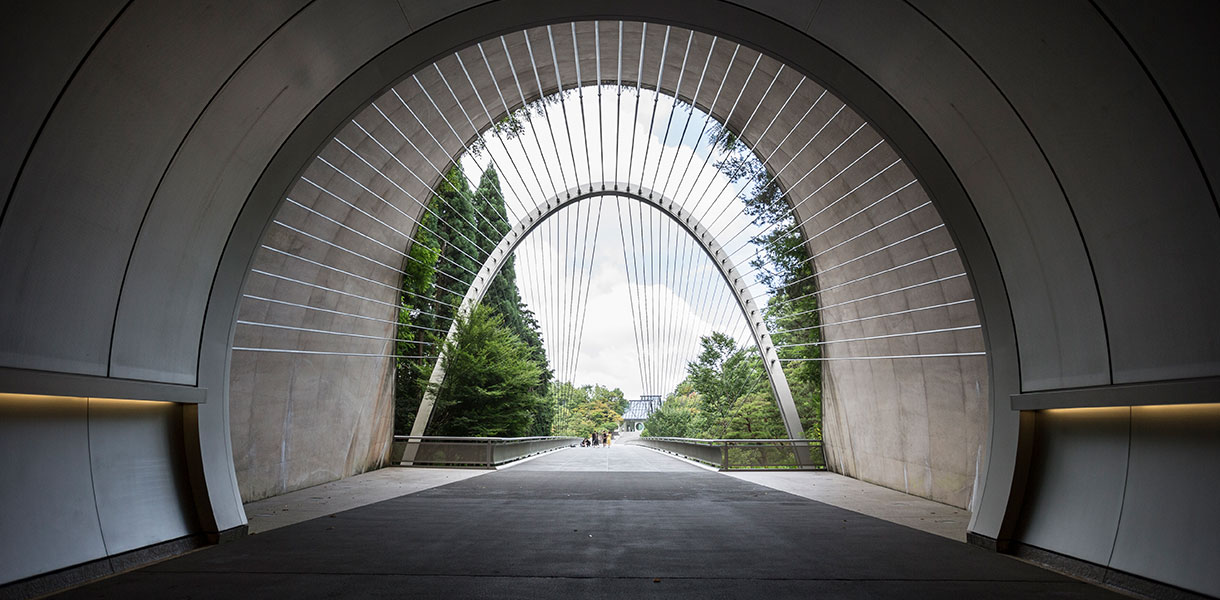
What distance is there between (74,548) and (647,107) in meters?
19.2

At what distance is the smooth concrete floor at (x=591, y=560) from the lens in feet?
15.8

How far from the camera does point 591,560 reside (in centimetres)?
586

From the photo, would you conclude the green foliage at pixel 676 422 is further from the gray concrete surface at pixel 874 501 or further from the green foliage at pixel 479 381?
the gray concrete surface at pixel 874 501

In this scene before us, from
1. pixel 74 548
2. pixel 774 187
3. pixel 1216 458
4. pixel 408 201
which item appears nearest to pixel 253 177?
pixel 74 548

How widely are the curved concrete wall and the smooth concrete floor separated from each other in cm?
65

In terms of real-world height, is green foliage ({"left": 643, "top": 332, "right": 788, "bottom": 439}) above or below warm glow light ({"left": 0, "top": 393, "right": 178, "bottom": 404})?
above

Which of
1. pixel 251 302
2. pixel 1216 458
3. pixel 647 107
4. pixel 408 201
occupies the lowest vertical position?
pixel 1216 458

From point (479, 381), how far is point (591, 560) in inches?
610

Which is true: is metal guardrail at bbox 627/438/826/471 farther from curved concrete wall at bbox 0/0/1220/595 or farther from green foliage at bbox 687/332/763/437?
green foliage at bbox 687/332/763/437

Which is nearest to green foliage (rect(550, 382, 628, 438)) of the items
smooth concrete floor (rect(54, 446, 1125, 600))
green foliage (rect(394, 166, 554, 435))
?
green foliage (rect(394, 166, 554, 435))

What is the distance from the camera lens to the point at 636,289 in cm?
3294

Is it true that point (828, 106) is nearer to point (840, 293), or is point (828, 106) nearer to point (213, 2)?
point (840, 293)

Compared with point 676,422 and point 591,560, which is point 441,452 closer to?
point 591,560

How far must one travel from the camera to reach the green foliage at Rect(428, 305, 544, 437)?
20391 mm
